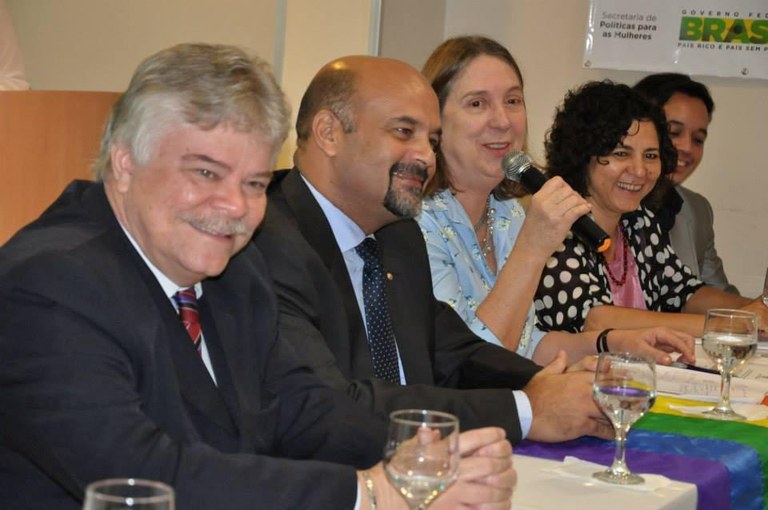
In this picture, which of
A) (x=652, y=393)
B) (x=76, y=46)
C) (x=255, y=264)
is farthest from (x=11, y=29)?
(x=652, y=393)

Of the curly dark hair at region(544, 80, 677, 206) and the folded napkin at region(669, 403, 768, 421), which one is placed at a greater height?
the curly dark hair at region(544, 80, 677, 206)

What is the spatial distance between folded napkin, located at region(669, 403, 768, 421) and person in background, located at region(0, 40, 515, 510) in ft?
2.55

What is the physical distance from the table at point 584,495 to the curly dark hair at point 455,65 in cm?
142

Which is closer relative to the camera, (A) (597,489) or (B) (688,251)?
(A) (597,489)

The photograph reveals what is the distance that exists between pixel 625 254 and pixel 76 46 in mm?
3092

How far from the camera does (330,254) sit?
7.52 ft

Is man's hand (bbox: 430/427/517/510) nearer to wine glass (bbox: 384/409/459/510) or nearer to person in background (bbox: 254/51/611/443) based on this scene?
wine glass (bbox: 384/409/459/510)

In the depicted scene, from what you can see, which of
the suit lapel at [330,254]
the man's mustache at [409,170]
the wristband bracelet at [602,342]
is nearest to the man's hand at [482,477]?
the suit lapel at [330,254]

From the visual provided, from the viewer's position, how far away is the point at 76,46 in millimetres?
5547

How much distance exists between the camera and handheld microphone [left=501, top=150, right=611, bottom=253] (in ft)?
8.43

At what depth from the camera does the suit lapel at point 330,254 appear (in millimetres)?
2258

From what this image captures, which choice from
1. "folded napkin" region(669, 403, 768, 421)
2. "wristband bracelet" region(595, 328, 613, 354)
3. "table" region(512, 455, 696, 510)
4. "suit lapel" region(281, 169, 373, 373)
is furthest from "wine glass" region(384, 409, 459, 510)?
"wristband bracelet" region(595, 328, 613, 354)

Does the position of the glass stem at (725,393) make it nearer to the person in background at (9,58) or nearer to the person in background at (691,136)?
the person in background at (691,136)

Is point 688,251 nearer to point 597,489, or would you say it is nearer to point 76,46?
point 597,489
